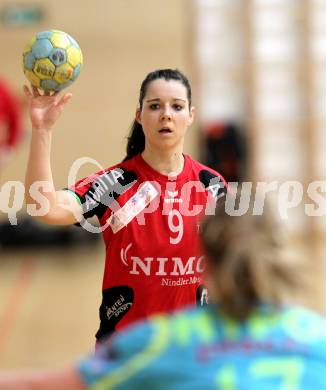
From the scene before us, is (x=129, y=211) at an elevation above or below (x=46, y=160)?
below

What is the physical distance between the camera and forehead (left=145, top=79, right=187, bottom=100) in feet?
10.7

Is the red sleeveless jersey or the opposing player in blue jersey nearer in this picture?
the opposing player in blue jersey

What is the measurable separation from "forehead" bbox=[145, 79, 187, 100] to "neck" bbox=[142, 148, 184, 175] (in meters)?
0.25

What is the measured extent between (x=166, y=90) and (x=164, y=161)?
316 mm

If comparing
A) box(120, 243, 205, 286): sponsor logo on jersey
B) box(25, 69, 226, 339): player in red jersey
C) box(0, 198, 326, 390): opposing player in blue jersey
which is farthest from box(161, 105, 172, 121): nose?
box(0, 198, 326, 390): opposing player in blue jersey

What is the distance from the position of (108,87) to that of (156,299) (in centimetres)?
1003

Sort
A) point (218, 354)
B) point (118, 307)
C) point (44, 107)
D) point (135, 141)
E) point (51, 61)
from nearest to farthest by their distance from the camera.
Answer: point (218, 354) < point (44, 107) < point (51, 61) < point (118, 307) < point (135, 141)

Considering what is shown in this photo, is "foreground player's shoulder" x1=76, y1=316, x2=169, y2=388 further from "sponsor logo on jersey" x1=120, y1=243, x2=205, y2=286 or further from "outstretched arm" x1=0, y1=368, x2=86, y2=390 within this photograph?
"sponsor logo on jersey" x1=120, y1=243, x2=205, y2=286

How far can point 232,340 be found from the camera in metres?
1.75

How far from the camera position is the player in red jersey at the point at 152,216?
3.23 metres

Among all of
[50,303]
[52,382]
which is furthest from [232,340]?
[50,303]

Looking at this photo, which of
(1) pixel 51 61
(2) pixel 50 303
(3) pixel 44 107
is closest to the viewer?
(3) pixel 44 107

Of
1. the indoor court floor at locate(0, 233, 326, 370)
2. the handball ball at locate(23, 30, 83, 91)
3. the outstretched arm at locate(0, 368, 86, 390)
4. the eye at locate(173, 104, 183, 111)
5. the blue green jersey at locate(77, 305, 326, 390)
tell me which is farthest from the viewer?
the indoor court floor at locate(0, 233, 326, 370)

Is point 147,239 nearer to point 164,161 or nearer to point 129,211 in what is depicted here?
point 129,211
